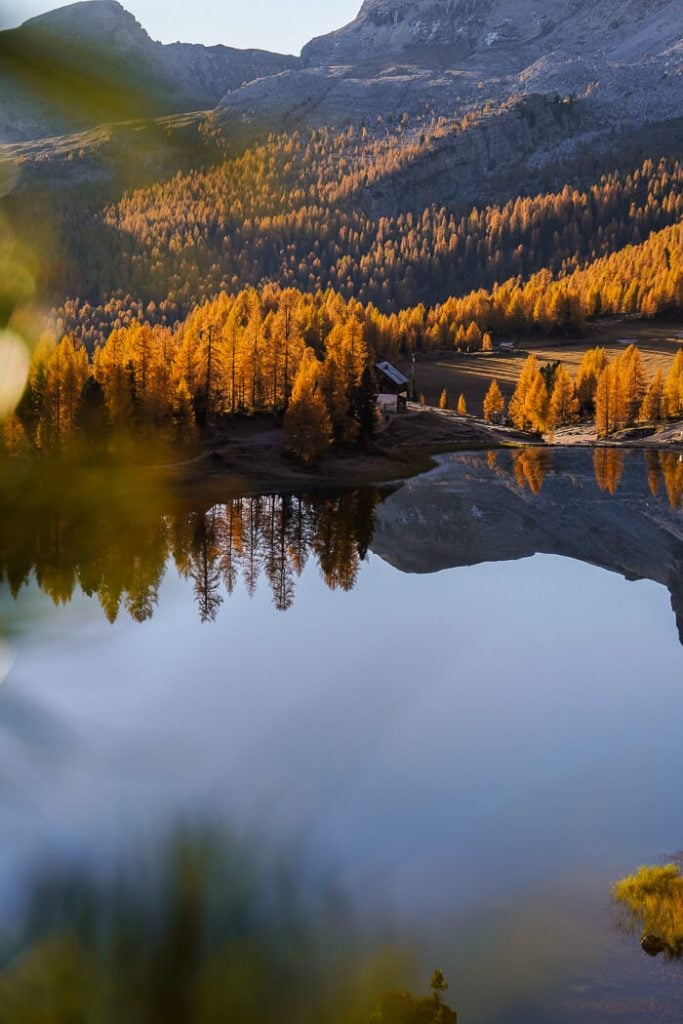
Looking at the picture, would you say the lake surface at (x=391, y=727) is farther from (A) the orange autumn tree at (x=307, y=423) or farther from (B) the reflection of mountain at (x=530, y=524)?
(A) the orange autumn tree at (x=307, y=423)

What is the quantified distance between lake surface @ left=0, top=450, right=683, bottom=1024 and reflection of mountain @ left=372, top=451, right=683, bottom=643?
67 centimetres

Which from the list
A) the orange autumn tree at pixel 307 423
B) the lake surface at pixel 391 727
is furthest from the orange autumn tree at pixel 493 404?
the lake surface at pixel 391 727

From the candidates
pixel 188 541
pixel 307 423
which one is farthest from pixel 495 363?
pixel 188 541

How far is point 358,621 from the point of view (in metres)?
46.3

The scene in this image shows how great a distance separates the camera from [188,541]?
62.9 m

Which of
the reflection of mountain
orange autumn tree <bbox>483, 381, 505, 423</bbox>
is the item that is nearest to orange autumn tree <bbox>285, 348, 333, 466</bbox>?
the reflection of mountain

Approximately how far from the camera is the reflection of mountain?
6294cm

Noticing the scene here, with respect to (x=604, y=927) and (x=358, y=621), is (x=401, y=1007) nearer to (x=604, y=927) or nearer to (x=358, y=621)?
(x=604, y=927)

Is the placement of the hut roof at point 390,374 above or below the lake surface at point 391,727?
above

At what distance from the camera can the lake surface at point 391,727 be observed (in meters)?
17.9

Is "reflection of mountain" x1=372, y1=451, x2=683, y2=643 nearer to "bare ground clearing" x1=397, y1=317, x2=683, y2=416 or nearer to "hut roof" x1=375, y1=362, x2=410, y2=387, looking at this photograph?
"hut roof" x1=375, y1=362, x2=410, y2=387

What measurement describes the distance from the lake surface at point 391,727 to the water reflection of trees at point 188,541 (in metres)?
0.34

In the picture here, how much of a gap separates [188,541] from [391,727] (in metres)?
33.9

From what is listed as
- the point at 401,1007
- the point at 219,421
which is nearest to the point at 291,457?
the point at 219,421
